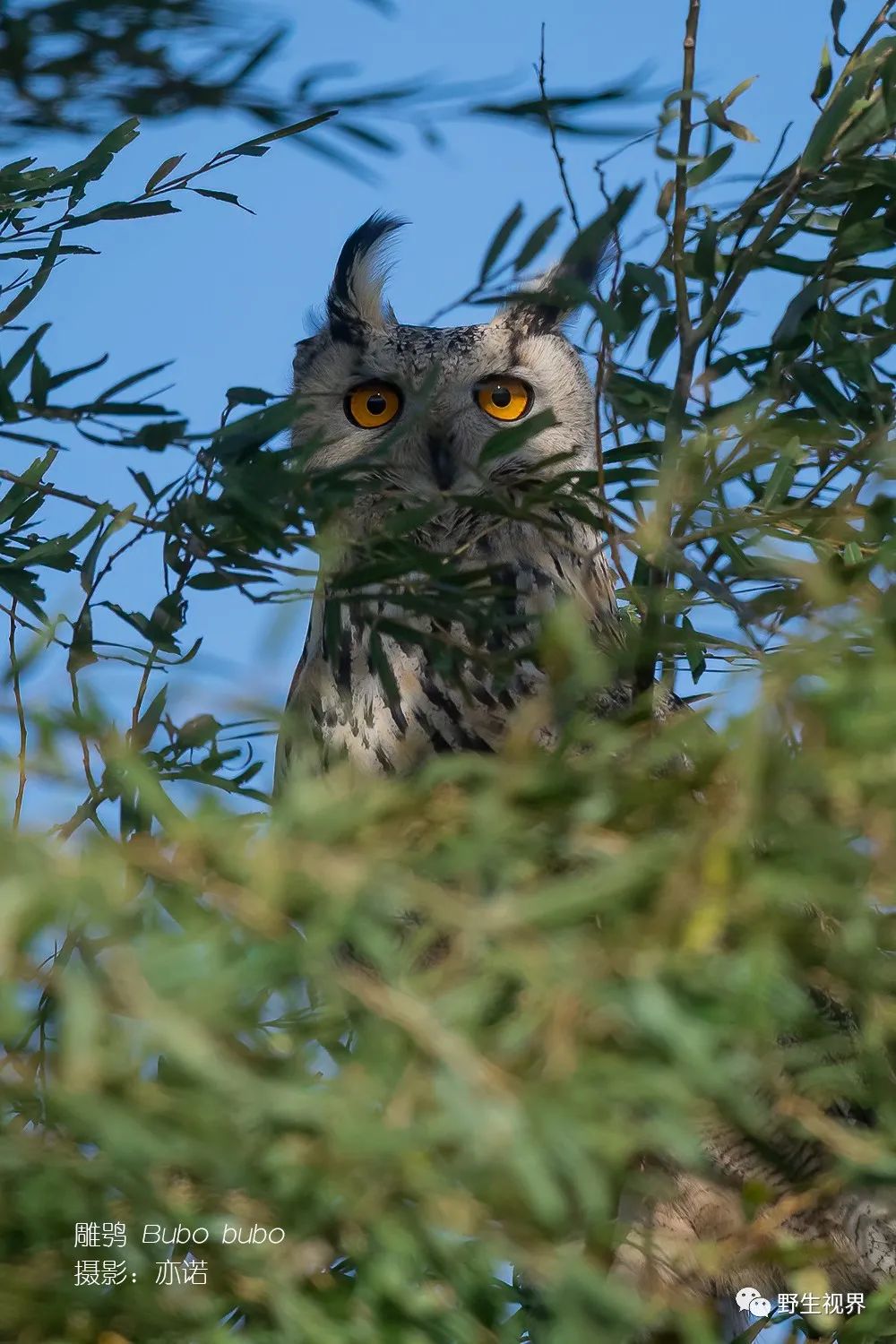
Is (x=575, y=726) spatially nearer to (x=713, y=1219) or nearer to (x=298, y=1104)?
(x=298, y=1104)

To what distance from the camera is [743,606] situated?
824 mm

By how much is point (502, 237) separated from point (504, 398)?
1.03 meters

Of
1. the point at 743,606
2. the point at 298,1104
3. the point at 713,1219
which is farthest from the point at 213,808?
the point at 713,1219

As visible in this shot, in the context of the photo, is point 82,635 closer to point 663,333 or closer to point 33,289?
point 33,289

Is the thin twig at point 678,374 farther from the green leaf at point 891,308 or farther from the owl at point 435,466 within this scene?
the owl at point 435,466

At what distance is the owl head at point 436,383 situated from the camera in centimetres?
189

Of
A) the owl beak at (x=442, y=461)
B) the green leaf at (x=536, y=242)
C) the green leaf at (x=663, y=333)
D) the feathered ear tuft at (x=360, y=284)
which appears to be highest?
the feathered ear tuft at (x=360, y=284)

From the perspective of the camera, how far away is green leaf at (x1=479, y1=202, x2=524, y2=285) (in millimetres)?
1001

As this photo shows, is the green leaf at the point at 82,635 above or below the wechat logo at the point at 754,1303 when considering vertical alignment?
above

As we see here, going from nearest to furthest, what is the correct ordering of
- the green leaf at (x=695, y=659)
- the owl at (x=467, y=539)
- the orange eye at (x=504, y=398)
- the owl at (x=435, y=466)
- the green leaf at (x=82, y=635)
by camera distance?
the green leaf at (x=82, y=635)
the green leaf at (x=695, y=659)
the owl at (x=467, y=539)
the owl at (x=435, y=466)
the orange eye at (x=504, y=398)

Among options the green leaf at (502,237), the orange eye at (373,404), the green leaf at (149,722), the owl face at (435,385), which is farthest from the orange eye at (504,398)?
the green leaf at (149,722)

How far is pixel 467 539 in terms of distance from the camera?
72.6 inches

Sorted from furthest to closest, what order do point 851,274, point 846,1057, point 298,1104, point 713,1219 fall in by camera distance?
point 713,1219
point 851,274
point 846,1057
point 298,1104

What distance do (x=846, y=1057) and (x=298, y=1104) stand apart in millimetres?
407
